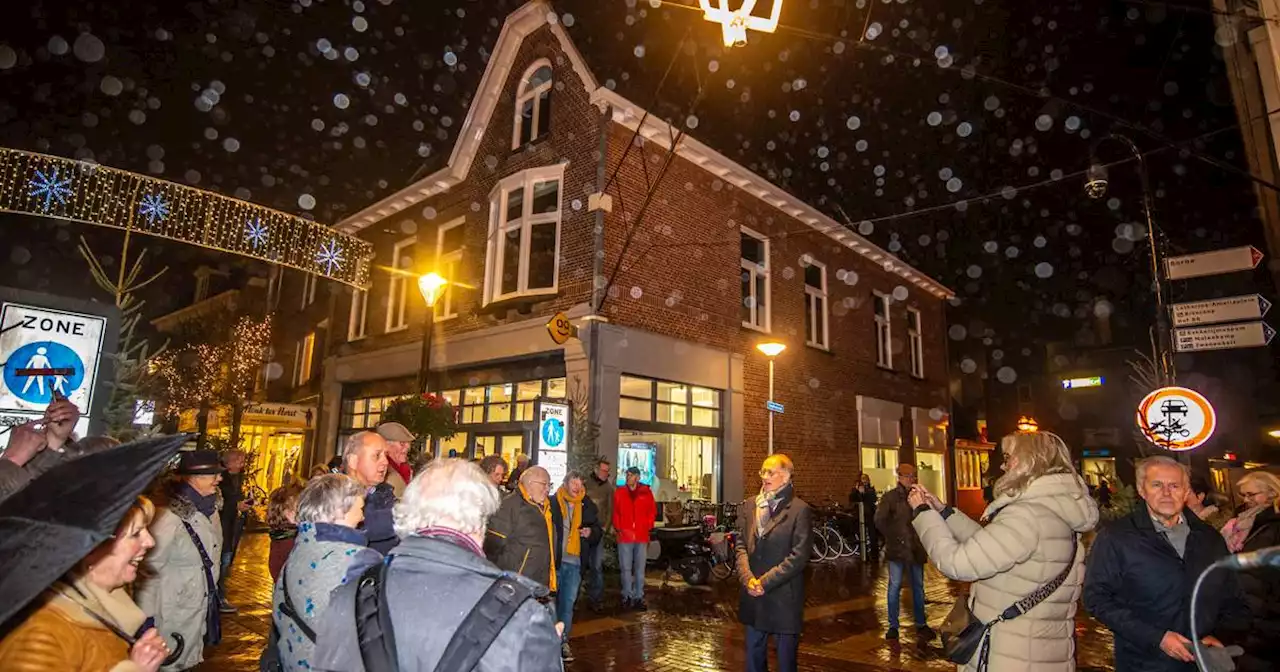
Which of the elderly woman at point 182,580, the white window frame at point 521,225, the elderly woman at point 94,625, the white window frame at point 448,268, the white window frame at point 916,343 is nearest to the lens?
the elderly woman at point 94,625

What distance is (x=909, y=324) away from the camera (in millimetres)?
22891

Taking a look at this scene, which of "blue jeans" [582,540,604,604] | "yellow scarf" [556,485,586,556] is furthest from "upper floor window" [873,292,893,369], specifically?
"yellow scarf" [556,485,586,556]

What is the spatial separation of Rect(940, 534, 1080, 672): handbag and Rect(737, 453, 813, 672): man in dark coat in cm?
132

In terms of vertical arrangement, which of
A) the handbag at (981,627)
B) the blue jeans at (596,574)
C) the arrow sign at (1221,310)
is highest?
the arrow sign at (1221,310)

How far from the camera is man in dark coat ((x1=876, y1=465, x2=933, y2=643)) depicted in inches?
305

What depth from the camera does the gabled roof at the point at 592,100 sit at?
537 inches

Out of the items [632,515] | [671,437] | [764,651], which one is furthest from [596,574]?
[764,651]

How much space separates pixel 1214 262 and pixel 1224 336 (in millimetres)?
898

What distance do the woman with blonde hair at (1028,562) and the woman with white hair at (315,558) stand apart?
110 inches

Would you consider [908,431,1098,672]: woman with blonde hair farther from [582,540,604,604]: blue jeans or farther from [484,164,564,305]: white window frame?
[484,164,564,305]: white window frame

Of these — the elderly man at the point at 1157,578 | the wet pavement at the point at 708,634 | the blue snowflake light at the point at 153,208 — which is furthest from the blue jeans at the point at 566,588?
the blue snowflake light at the point at 153,208

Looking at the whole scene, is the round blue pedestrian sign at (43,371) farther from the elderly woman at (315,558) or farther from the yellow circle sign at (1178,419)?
the yellow circle sign at (1178,419)

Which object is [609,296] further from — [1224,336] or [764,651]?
[1224,336]

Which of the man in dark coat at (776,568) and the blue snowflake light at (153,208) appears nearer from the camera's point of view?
the man in dark coat at (776,568)
